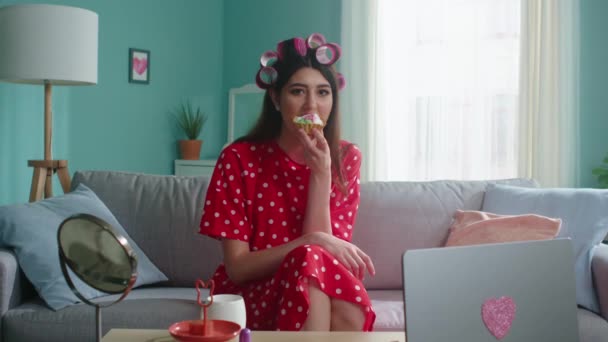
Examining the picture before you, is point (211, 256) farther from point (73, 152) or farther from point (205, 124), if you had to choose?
point (205, 124)

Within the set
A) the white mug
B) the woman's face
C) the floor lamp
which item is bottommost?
the white mug

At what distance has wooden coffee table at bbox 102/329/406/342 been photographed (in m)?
1.38

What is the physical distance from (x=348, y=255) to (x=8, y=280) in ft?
3.75

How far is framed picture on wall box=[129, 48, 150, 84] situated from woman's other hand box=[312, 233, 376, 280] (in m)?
3.33

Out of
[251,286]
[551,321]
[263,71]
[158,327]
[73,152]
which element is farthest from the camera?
[73,152]

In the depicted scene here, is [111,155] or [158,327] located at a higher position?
[111,155]

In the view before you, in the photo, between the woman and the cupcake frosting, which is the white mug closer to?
the woman

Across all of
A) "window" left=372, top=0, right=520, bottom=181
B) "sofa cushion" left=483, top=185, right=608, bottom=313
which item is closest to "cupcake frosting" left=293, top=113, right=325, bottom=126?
"sofa cushion" left=483, top=185, right=608, bottom=313

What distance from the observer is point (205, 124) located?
5.29 m

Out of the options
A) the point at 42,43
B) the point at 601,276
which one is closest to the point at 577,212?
the point at 601,276

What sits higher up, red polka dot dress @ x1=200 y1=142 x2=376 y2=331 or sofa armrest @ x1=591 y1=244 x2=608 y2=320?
red polka dot dress @ x1=200 y1=142 x2=376 y2=331

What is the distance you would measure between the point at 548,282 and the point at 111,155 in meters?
3.95

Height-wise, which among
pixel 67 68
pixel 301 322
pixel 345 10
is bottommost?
pixel 301 322

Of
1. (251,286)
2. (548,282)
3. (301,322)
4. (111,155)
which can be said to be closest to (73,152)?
(111,155)
